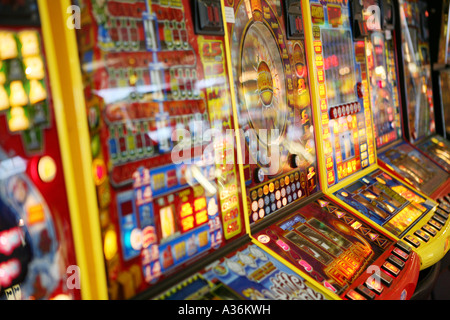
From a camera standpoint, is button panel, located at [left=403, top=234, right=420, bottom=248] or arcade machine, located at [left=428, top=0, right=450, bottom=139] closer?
button panel, located at [left=403, top=234, right=420, bottom=248]

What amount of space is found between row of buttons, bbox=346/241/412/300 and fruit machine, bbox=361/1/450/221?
3.39 ft

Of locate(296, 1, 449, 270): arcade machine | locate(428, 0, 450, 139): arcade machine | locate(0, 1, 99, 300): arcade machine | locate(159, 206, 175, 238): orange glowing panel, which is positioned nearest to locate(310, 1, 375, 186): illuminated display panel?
locate(296, 1, 449, 270): arcade machine

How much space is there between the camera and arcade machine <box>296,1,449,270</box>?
262 centimetres

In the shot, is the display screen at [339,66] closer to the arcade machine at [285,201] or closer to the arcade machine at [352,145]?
the arcade machine at [352,145]

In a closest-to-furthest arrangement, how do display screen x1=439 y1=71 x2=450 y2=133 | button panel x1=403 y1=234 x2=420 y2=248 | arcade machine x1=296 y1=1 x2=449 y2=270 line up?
button panel x1=403 y1=234 x2=420 y2=248
arcade machine x1=296 y1=1 x2=449 y2=270
display screen x1=439 y1=71 x2=450 y2=133

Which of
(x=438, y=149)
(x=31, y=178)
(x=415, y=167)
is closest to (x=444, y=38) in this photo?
(x=438, y=149)

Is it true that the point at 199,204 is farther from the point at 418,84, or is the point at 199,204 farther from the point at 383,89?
the point at 418,84

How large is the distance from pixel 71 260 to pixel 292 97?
5.10 ft

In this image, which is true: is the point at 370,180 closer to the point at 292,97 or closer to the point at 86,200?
the point at 292,97

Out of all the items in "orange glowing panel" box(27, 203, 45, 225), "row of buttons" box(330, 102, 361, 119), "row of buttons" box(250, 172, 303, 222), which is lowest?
"row of buttons" box(250, 172, 303, 222)

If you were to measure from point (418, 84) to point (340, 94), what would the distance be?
1826 mm

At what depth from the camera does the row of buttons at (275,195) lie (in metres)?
2.12

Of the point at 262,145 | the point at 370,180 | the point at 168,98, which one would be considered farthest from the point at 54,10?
the point at 370,180

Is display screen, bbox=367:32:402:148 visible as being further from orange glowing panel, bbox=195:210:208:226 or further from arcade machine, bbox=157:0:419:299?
orange glowing panel, bbox=195:210:208:226
